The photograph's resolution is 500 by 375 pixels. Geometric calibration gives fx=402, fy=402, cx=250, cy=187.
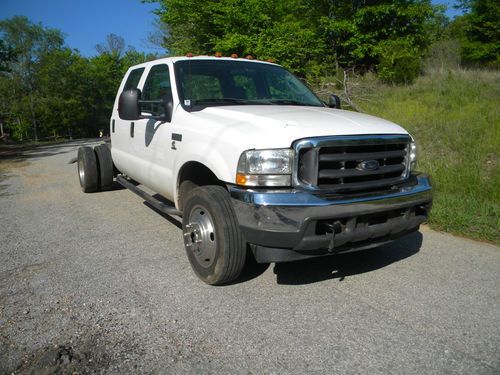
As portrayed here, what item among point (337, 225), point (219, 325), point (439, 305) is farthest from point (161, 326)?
point (439, 305)

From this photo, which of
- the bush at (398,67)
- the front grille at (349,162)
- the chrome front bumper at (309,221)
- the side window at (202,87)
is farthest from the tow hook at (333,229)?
the bush at (398,67)

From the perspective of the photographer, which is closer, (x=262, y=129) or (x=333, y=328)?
(x=333, y=328)

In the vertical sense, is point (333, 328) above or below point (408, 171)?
below

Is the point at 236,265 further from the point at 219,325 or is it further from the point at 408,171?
the point at 408,171

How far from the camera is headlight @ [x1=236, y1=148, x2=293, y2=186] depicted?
114 inches

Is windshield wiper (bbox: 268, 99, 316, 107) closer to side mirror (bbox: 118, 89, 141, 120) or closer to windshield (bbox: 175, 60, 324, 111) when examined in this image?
windshield (bbox: 175, 60, 324, 111)

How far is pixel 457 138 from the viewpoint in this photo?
8438 mm

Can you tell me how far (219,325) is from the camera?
2.80 metres

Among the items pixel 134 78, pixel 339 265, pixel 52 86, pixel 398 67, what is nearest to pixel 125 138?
pixel 134 78

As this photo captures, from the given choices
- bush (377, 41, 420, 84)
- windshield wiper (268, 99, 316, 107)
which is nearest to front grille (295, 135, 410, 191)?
windshield wiper (268, 99, 316, 107)

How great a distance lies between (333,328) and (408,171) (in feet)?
5.17

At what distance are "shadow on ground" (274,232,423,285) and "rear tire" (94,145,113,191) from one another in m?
3.85

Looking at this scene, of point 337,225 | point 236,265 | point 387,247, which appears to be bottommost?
point 387,247

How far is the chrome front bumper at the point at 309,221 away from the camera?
2785 millimetres
